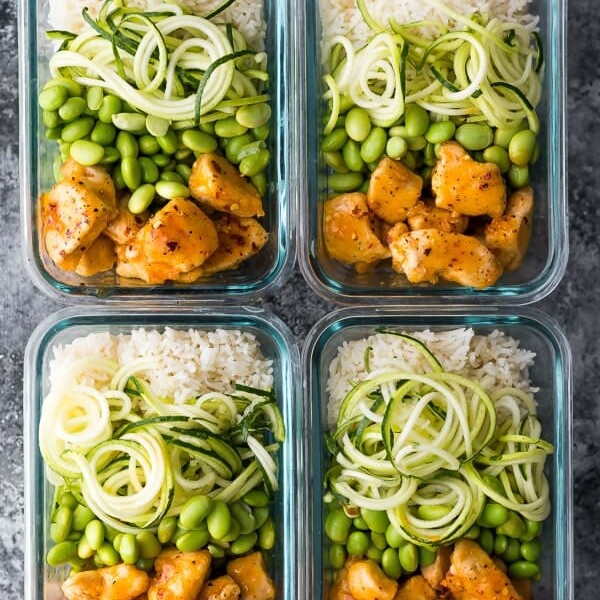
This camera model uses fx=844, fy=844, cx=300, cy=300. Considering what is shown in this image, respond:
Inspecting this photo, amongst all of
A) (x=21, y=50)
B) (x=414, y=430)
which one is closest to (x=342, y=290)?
(x=414, y=430)

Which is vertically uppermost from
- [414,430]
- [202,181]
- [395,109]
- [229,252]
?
[395,109]

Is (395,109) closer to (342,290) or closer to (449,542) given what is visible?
(342,290)

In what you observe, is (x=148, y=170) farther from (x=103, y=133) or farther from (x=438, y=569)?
(x=438, y=569)

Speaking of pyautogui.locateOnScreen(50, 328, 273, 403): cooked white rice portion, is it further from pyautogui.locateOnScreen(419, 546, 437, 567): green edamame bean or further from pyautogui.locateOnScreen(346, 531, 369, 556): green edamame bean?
pyautogui.locateOnScreen(419, 546, 437, 567): green edamame bean

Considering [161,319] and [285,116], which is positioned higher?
[285,116]

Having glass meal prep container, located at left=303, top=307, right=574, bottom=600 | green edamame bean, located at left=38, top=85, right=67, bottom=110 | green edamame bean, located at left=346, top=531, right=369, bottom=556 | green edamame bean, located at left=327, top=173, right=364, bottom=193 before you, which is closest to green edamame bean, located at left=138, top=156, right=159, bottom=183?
green edamame bean, located at left=38, top=85, right=67, bottom=110

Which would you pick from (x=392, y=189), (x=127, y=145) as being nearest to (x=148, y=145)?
(x=127, y=145)
